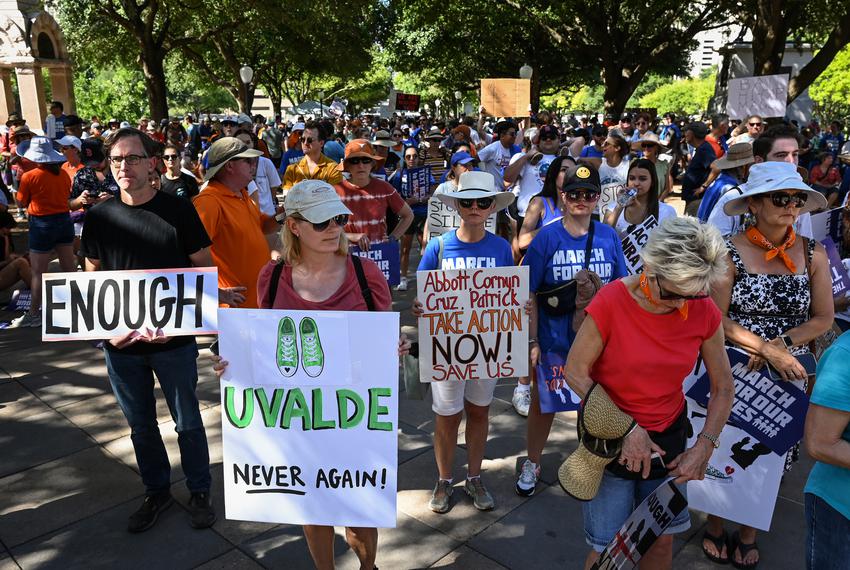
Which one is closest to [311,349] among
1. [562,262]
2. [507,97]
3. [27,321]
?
[562,262]

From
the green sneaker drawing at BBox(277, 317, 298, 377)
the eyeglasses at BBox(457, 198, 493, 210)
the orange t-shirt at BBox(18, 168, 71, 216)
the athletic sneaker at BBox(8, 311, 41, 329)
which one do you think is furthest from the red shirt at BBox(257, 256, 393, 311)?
the athletic sneaker at BBox(8, 311, 41, 329)

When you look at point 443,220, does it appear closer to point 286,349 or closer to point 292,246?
point 292,246

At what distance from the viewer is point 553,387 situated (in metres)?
3.58

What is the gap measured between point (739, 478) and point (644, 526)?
1186mm

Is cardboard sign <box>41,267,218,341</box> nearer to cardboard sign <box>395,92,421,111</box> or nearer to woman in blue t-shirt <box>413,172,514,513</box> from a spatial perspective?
woman in blue t-shirt <box>413,172,514,513</box>

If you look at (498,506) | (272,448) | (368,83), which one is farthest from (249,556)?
(368,83)

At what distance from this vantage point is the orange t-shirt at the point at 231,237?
3.92 meters

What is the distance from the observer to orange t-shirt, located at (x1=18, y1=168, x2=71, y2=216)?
7047mm

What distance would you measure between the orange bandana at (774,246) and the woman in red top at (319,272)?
1758mm

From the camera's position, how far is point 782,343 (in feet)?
10.1

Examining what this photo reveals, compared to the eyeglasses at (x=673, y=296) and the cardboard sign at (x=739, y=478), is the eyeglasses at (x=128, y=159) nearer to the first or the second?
the eyeglasses at (x=673, y=296)

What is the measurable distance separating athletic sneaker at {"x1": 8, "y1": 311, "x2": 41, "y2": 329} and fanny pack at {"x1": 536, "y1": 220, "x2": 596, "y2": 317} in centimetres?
623

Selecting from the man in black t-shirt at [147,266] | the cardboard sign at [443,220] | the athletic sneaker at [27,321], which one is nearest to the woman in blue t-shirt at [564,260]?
the man in black t-shirt at [147,266]

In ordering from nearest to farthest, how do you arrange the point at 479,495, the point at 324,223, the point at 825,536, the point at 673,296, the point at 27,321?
the point at 825,536
the point at 673,296
the point at 324,223
the point at 479,495
the point at 27,321
